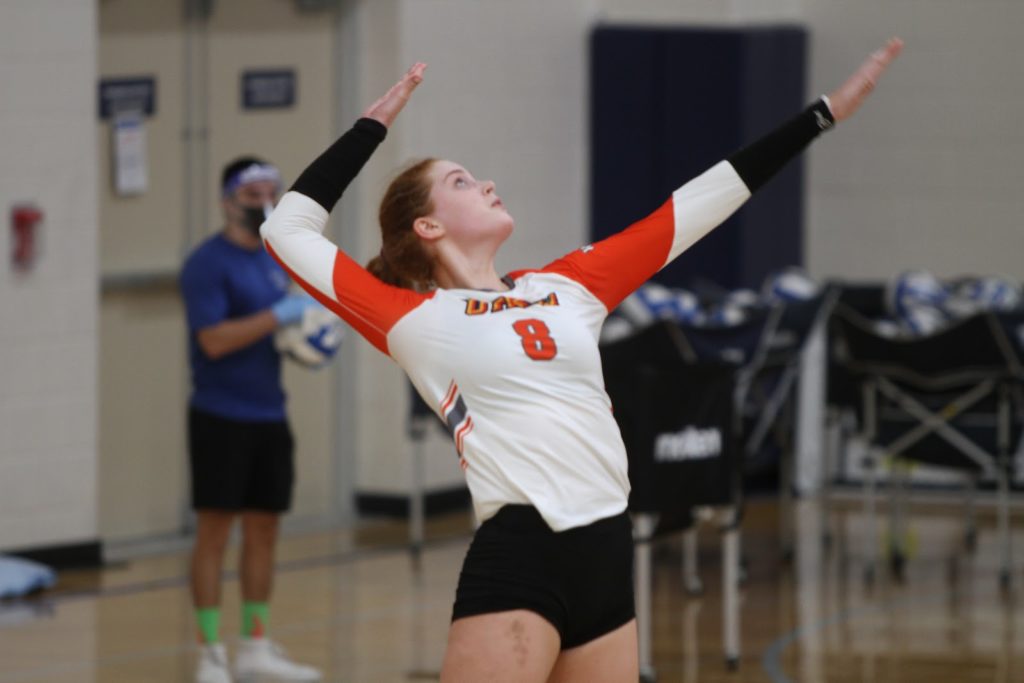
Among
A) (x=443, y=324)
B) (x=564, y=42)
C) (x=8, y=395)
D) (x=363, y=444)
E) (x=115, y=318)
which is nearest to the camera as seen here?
(x=443, y=324)

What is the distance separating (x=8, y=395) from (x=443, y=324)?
17.8ft

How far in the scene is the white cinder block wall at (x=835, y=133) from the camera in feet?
34.1

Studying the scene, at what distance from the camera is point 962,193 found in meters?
11.8

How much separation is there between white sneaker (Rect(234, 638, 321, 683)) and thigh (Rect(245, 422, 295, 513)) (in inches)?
18.8

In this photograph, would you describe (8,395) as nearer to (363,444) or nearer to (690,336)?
(363,444)

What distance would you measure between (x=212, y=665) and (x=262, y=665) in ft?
0.59

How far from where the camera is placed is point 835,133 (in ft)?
39.4

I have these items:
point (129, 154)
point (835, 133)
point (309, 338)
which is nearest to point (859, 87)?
point (309, 338)

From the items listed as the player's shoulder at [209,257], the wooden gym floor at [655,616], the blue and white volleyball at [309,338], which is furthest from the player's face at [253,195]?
the wooden gym floor at [655,616]

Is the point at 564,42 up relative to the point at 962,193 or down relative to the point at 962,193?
up

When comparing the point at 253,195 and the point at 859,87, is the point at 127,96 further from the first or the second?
the point at 859,87

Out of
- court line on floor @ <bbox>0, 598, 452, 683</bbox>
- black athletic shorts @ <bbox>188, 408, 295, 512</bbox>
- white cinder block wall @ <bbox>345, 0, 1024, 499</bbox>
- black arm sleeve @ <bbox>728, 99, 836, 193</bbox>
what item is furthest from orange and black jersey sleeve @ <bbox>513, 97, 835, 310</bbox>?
white cinder block wall @ <bbox>345, 0, 1024, 499</bbox>

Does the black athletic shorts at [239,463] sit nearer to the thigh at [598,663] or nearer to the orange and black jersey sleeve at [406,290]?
the orange and black jersey sleeve at [406,290]

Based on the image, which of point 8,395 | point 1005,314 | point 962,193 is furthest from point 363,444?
point 962,193
